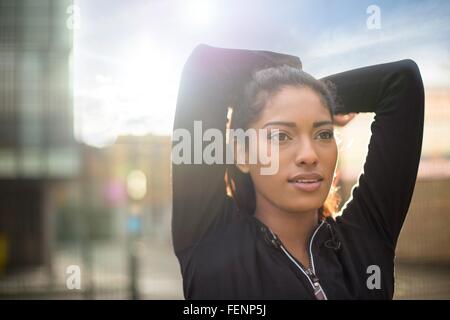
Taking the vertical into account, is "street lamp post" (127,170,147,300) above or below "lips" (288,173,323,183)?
below

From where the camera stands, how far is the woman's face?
202cm

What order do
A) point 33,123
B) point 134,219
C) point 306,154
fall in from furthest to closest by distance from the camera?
point 33,123, point 134,219, point 306,154

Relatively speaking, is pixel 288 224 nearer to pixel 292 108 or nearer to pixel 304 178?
pixel 304 178

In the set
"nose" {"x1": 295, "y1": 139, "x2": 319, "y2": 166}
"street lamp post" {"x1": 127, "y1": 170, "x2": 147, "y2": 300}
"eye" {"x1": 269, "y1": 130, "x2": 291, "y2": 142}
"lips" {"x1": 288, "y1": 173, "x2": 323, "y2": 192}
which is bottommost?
"street lamp post" {"x1": 127, "y1": 170, "x2": 147, "y2": 300}

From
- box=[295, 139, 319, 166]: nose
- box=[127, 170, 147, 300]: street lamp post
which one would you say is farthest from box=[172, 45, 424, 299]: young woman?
box=[127, 170, 147, 300]: street lamp post

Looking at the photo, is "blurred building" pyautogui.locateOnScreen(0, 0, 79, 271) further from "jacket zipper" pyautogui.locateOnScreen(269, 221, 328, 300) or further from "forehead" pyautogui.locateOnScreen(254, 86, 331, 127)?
"jacket zipper" pyautogui.locateOnScreen(269, 221, 328, 300)

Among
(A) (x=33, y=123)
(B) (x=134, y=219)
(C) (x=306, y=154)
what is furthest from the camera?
(A) (x=33, y=123)

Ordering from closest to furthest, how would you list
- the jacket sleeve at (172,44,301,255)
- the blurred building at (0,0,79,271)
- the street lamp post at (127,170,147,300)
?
1. the jacket sleeve at (172,44,301,255)
2. the street lamp post at (127,170,147,300)
3. the blurred building at (0,0,79,271)

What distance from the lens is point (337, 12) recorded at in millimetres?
2262

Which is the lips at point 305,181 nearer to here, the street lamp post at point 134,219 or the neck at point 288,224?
the neck at point 288,224

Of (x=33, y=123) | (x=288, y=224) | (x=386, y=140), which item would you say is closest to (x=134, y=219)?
(x=33, y=123)

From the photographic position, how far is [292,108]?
6.61ft

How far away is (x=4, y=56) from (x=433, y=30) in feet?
8.77

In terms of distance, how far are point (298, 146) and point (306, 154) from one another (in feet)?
0.13
